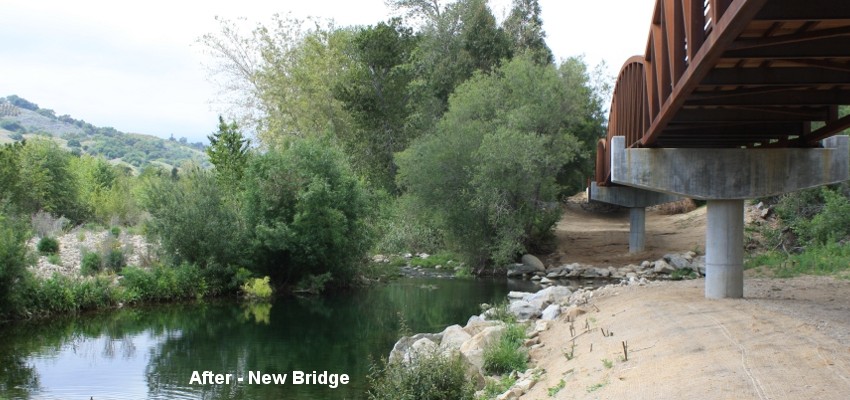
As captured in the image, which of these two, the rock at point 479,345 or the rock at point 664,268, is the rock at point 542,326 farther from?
the rock at point 664,268

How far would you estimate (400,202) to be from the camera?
43.5 m

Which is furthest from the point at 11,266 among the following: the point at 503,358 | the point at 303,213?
the point at 503,358

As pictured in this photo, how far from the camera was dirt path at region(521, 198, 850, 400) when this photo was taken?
8.93 metres

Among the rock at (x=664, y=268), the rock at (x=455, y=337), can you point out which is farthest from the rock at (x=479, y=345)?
the rock at (x=664, y=268)

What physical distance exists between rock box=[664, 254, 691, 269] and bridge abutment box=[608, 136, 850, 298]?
67.5ft

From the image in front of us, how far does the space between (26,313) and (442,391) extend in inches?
712

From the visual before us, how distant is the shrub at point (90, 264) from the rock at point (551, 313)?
18.1 m

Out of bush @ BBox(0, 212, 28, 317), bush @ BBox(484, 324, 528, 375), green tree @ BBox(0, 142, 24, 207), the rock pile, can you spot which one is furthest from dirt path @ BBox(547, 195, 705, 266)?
green tree @ BBox(0, 142, 24, 207)

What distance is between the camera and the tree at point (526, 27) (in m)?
57.5

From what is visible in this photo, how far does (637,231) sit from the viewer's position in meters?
43.6

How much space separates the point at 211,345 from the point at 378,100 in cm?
3471

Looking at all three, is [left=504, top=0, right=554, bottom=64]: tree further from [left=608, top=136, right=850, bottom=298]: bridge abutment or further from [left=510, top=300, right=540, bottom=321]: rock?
[left=608, top=136, right=850, bottom=298]: bridge abutment

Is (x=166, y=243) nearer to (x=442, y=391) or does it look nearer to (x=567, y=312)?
(x=567, y=312)

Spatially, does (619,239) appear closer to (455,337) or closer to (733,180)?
(733,180)
